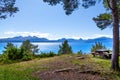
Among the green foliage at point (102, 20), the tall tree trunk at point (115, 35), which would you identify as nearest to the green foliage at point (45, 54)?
the green foliage at point (102, 20)

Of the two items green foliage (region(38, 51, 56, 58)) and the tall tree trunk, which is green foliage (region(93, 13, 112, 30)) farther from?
the tall tree trunk

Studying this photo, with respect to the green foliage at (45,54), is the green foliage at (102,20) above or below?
above

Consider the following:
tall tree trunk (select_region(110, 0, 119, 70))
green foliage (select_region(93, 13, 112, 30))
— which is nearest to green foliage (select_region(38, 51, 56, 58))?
green foliage (select_region(93, 13, 112, 30))

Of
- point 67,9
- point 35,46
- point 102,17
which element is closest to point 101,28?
point 102,17

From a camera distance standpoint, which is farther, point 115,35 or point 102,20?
point 102,20

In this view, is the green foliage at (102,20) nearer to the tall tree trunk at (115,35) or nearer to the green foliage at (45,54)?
the green foliage at (45,54)

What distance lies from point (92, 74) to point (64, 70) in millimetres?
1660

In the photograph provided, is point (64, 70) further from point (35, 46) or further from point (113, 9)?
point (35, 46)

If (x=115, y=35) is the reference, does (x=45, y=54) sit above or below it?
below

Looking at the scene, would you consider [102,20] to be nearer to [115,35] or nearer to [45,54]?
[45,54]

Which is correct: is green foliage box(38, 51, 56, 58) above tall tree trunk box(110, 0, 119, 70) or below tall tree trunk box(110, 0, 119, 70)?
below

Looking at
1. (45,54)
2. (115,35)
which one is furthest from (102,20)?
(115,35)

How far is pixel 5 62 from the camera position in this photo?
2306cm

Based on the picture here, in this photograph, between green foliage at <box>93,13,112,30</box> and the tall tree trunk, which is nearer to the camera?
the tall tree trunk
